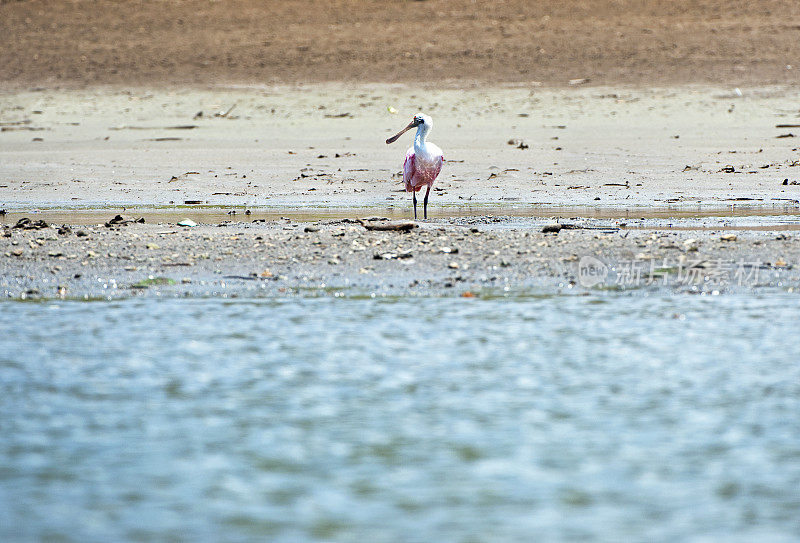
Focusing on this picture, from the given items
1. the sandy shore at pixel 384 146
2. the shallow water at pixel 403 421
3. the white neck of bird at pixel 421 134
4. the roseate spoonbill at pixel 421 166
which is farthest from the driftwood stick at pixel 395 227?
the shallow water at pixel 403 421

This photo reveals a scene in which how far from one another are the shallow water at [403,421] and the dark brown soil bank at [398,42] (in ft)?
36.8

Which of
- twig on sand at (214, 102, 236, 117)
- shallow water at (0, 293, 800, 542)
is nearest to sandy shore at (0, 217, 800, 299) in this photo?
shallow water at (0, 293, 800, 542)

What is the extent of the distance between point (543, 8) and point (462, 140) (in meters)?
6.31

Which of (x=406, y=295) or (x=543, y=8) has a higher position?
(x=543, y=8)

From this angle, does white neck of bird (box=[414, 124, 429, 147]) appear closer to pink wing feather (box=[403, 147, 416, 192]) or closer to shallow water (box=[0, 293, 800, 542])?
pink wing feather (box=[403, 147, 416, 192])

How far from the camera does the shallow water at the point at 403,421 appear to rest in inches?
158

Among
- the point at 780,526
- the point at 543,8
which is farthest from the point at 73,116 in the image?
the point at 780,526

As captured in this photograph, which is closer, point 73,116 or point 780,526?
point 780,526

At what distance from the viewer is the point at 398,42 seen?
19297 mm

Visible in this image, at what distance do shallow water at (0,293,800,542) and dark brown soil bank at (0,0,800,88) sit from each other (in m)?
11.2

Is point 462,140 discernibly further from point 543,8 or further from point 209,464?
point 209,464

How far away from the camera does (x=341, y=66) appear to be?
18.5 m

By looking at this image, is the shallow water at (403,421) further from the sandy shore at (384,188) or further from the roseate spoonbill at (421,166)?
the roseate spoonbill at (421,166)

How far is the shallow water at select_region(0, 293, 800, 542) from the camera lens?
4.02 meters
